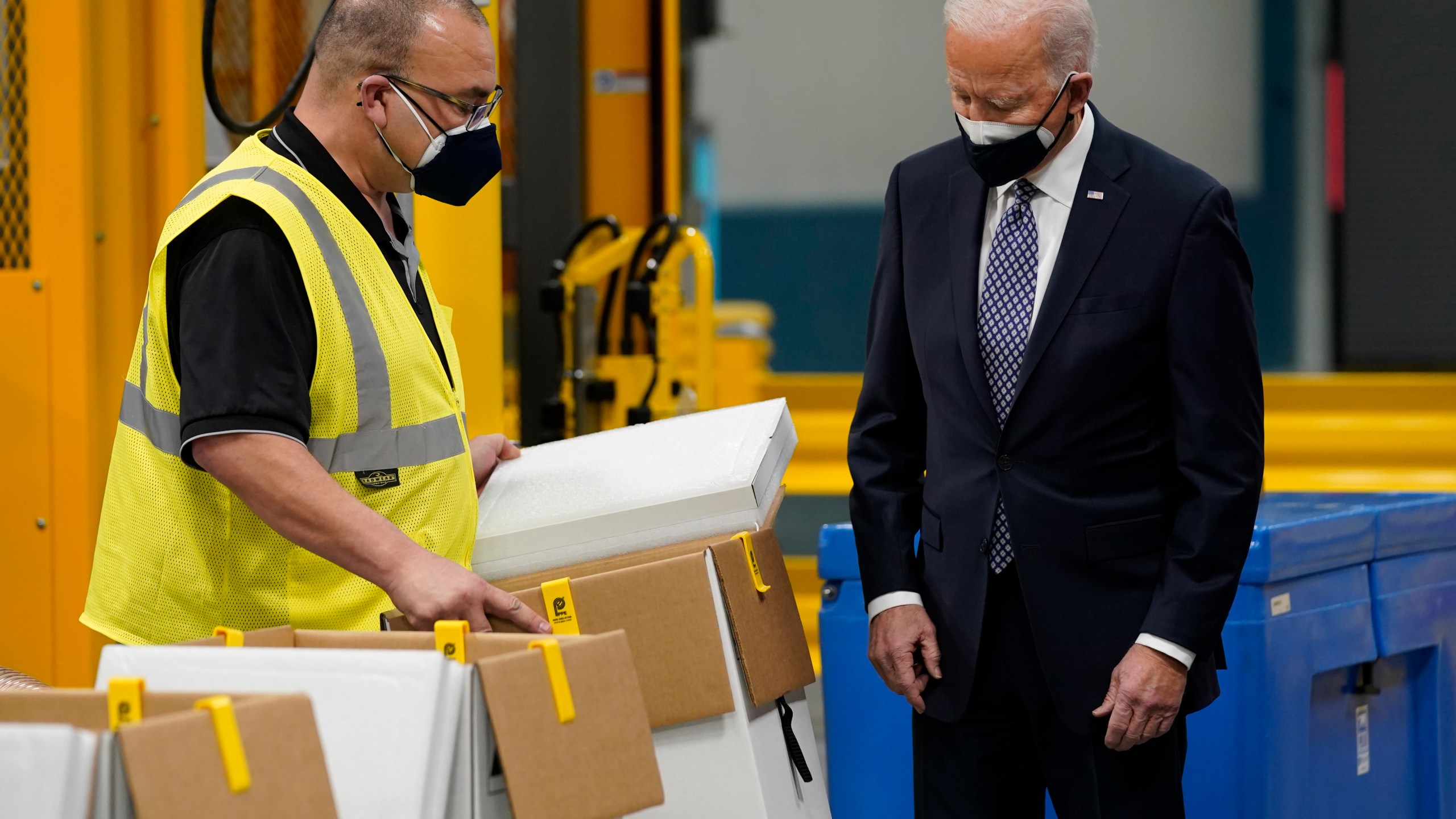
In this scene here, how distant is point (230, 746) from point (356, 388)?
639 millimetres

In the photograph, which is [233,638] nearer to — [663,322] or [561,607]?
[561,607]

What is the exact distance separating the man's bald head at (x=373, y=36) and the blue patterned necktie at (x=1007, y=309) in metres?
0.79

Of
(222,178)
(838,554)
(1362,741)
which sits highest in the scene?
(222,178)

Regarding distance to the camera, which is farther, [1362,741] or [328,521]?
[1362,741]

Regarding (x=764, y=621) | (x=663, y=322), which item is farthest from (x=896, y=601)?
(x=663, y=322)

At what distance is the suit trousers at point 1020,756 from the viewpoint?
5.79ft

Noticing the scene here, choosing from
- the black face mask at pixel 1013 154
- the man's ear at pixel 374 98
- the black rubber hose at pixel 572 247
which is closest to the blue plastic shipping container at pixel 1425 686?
the black face mask at pixel 1013 154

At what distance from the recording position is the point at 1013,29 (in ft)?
5.62

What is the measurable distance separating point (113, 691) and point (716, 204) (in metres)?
8.95

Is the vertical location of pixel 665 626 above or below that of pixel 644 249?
below

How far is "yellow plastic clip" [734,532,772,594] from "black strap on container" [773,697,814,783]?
0.57 ft

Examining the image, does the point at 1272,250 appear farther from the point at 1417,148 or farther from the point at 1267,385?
the point at 1267,385

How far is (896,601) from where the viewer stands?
188cm

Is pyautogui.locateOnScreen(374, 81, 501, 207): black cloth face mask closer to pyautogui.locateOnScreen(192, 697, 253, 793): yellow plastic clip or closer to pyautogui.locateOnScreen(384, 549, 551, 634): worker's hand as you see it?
pyautogui.locateOnScreen(384, 549, 551, 634): worker's hand
